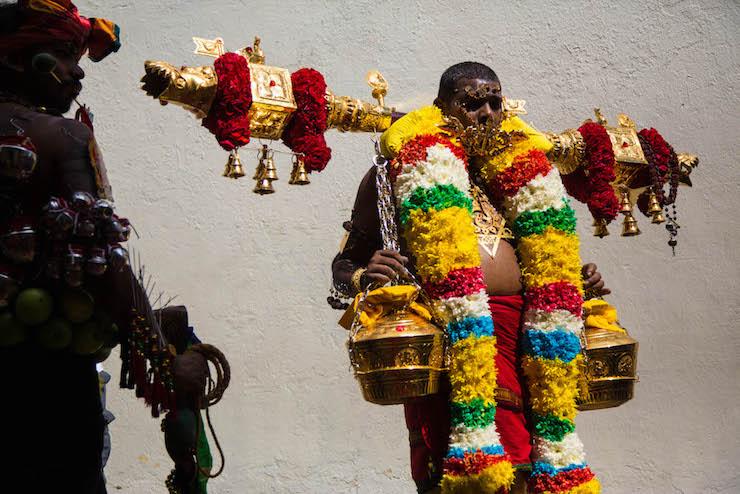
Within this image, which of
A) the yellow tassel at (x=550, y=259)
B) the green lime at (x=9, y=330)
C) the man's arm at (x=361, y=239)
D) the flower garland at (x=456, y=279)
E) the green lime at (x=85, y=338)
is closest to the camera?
the green lime at (x=9, y=330)

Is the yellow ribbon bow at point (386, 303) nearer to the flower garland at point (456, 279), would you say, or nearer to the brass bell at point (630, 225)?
the flower garland at point (456, 279)

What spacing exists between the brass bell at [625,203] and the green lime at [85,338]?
2580 mm

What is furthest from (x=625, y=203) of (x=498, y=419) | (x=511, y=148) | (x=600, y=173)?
(x=498, y=419)

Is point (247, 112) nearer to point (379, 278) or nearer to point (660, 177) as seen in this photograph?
point (379, 278)

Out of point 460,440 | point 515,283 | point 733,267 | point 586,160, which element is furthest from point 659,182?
point 733,267

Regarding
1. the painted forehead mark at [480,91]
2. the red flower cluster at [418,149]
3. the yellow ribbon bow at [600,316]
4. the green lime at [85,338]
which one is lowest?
the yellow ribbon bow at [600,316]

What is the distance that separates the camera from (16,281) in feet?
7.63

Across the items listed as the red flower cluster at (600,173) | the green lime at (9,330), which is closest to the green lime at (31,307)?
the green lime at (9,330)

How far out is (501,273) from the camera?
3535 mm

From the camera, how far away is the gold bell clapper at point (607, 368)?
3.53 meters

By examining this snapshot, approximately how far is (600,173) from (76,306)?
247cm

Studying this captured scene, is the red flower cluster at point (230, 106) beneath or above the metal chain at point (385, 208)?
above

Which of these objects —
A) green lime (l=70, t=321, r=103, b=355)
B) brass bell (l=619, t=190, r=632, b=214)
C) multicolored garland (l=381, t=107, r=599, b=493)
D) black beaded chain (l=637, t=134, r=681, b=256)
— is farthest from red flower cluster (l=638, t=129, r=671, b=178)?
green lime (l=70, t=321, r=103, b=355)

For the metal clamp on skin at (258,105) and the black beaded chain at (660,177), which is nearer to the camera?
the metal clamp on skin at (258,105)
